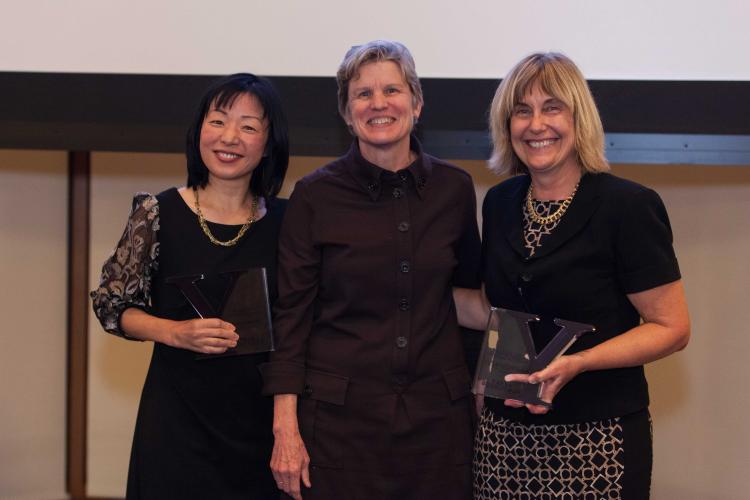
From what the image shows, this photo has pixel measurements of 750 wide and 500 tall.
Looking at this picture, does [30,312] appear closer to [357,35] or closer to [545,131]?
[357,35]

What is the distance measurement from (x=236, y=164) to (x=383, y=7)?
2.98 ft

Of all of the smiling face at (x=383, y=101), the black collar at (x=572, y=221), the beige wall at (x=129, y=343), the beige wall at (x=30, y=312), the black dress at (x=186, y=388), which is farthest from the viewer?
the beige wall at (x=30, y=312)

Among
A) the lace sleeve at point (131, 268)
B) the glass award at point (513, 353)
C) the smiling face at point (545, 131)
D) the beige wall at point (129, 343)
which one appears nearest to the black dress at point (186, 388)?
the lace sleeve at point (131, 268)

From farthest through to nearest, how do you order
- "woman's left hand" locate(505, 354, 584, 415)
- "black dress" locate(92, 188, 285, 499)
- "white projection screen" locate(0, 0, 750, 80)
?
"white projection screen" locate(0, 0, 750, 80) < "black dress" locate(92, 188, 285, 499) < "woman's left hand" locate(505, 354, 584, 415)

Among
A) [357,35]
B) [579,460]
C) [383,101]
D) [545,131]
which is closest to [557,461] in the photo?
[579,460]

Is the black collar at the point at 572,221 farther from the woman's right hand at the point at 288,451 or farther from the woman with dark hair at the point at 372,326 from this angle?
the woman's right hand at the point at 288,451

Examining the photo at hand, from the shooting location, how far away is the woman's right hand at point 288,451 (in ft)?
6.50

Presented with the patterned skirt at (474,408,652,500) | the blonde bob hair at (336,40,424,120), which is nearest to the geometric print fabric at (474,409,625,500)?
the patterned skirt at (474,408,652,500)

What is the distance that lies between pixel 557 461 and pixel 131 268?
111cm

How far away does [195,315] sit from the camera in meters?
2.15

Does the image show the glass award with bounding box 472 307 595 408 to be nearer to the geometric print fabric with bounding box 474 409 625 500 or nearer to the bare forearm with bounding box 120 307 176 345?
the geometric print fabric with bounding box 474 409 625 500

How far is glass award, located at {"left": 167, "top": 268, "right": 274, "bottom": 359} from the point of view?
2.00 m

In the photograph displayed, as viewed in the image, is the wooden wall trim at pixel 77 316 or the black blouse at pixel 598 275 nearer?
the black blouse at pixel 598 275

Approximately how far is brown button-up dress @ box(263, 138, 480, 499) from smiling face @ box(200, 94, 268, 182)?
0.65 ft
